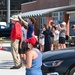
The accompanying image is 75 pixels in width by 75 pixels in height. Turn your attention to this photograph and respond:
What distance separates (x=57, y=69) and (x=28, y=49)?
7.87 feet

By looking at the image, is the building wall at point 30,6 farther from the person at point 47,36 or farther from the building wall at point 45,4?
the person at point 47,36

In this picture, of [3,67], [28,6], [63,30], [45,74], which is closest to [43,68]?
[45,74]

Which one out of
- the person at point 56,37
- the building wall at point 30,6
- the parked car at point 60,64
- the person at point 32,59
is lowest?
the building wall at point 30,6

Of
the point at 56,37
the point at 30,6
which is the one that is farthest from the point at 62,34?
the point at 30,6

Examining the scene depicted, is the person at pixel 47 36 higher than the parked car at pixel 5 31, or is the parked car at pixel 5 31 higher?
the person at pixel 47 36

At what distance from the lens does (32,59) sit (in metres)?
6.68

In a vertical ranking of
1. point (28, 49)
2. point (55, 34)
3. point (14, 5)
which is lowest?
point (14, 5)

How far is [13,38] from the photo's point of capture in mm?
12656

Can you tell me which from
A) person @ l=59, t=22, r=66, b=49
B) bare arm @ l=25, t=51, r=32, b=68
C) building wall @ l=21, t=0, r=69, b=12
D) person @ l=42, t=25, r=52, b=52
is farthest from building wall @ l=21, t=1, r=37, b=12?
bare arm @ l=25, t=51, r=32, b=68

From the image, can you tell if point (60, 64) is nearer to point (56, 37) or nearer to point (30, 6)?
point (56, 37)

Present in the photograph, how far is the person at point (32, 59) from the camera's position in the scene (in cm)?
656

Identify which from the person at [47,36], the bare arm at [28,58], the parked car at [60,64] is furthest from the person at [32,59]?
the person at [47,36]

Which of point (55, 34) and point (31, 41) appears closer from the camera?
point (31, 41)

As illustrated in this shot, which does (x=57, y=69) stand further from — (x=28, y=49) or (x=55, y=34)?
(x=55, y=34)
